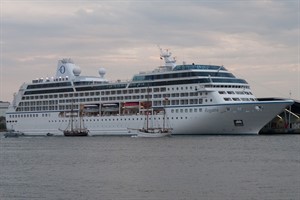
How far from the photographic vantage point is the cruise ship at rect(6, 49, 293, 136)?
3054 inches

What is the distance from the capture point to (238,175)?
38.6 m

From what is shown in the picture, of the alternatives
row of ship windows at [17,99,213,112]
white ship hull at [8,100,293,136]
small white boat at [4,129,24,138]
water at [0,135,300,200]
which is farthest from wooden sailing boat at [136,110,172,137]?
small white boat at [4,129,24,138]

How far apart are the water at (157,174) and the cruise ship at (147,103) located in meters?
16.3

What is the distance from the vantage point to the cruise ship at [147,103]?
7756 cm

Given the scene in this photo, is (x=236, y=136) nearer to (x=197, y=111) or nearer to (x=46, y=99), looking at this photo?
(x=197, y=111)

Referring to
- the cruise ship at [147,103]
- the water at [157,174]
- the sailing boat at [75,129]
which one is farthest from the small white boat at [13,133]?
the water at [157,174]

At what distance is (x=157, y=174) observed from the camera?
40031 mm

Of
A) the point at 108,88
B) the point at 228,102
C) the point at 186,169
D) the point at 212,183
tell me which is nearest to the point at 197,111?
the point at 228,102

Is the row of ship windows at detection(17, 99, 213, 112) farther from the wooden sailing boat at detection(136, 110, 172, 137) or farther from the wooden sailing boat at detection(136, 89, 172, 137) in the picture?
the wooden sailing boat at detection(136, 110, 172, 137)

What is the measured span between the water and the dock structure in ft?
140

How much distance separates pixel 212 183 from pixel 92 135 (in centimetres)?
5880

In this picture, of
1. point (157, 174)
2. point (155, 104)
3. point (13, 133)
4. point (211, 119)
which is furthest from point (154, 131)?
point (157, 174)

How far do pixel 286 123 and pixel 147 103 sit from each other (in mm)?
30160

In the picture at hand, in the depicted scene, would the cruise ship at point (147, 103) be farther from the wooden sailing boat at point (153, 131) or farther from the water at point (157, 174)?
the water at point (157, 174)
